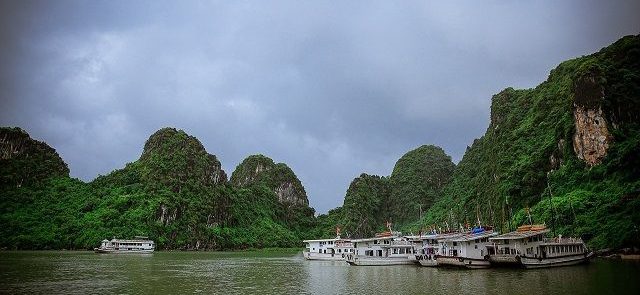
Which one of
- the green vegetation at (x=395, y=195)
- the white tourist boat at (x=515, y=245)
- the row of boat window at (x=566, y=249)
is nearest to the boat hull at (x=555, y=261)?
the white tourist boat at (x=515, y=245)

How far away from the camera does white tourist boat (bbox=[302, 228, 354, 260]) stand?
221 ft

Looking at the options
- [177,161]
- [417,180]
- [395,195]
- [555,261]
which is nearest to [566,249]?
[555,261]

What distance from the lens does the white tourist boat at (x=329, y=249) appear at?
67312mm

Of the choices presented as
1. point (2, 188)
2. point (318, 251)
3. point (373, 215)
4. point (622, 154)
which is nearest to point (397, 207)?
point (373, 215)

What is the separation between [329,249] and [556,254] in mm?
36823

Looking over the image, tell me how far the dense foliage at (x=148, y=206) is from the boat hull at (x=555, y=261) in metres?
88.5

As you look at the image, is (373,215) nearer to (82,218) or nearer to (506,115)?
(506,115)

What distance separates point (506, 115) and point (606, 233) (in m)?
75.8

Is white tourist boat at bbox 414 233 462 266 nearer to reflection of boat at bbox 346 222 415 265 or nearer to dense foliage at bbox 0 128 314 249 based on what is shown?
reflection of boat at bbox 346 222 415 265

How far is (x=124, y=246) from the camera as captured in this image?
88.8 metres

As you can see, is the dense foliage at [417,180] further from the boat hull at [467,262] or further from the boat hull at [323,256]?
the boat hull at [467,262]

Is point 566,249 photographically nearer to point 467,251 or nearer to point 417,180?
point 467,251

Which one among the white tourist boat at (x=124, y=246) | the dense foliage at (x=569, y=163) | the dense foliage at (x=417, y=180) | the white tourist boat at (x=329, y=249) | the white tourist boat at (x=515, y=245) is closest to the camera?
the white tourist boat at (x=515, y=245)

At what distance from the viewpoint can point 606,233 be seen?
4912cm
